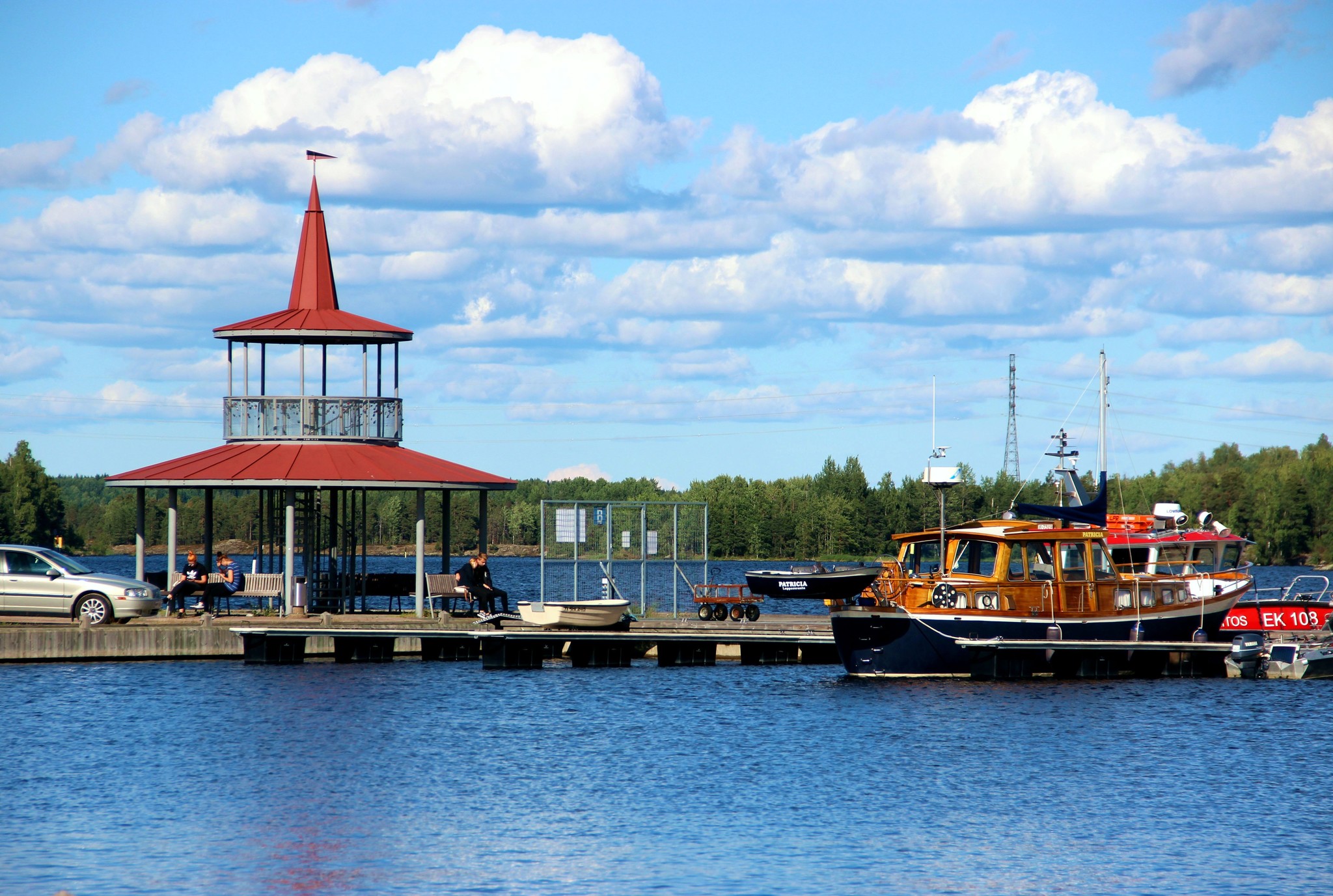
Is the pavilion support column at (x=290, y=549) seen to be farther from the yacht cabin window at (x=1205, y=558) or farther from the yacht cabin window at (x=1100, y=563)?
the yacht cabin window at (x=1205, y=558)

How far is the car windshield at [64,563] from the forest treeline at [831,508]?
81.8m

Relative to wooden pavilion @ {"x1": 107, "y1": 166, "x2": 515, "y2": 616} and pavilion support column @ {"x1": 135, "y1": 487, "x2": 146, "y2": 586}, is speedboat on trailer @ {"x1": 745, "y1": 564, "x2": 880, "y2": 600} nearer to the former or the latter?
wooden pavilion @ {"x1": 107, "y1": 166, "x2": 515, "y2": 616}

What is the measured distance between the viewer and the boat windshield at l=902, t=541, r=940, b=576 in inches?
1305

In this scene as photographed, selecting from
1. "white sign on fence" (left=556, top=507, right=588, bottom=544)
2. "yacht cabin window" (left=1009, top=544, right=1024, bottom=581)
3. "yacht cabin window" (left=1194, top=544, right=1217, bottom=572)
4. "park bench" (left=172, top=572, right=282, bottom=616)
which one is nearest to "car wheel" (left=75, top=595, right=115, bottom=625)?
"park bench" (left=172, top=572, right=282, bottom=616)

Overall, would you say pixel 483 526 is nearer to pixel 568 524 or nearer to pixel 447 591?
pixel 447 591

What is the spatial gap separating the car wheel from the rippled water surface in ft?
5.03

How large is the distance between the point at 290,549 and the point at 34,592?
5.29 meters

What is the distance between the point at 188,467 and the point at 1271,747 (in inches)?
876

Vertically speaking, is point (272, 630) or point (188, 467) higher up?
point (188, 467)

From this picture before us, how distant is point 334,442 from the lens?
36.2 meters

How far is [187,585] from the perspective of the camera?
35156 mm

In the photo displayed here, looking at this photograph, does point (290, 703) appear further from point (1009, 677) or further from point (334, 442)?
point (1009, 677)

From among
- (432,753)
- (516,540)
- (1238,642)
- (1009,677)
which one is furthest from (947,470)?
(516,540)

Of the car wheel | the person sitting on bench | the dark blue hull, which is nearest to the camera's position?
the dark blue hull
